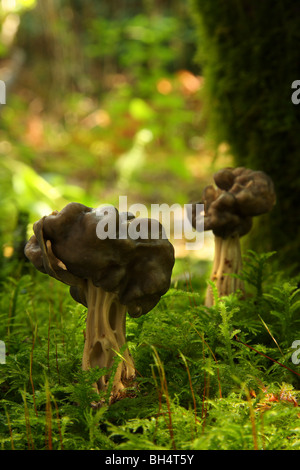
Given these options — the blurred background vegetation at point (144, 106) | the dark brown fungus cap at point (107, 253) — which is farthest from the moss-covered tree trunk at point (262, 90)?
the dark brown fungus cap at point (107, 253)

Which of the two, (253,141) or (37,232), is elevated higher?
(253,141)

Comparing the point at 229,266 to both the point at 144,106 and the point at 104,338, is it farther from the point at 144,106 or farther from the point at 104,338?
the point at 144,106

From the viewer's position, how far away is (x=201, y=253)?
5.12 metres

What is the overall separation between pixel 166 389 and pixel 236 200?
112cm

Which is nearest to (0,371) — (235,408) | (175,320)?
(175,320)

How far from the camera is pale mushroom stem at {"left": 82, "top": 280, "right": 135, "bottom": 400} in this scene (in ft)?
4.88

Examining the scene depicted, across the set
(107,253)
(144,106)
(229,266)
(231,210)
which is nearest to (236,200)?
(231,210)

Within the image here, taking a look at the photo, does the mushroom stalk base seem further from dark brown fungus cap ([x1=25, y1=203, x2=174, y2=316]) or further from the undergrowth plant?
dark brown fungus cap ([x1=25, y1=203, x2=174, y2=316])

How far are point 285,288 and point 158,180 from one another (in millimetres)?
6306

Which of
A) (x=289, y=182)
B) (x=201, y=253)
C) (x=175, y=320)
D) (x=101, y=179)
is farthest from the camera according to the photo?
(x=101, y=179)

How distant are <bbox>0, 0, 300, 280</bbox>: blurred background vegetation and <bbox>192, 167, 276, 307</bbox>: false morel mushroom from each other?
0.65m

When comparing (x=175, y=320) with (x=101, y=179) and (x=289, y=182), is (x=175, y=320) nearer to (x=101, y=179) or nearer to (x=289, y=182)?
(x=289, y=182)

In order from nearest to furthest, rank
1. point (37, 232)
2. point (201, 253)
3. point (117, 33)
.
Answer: point (37, 232) < point (201, 253) < point (117, 33)

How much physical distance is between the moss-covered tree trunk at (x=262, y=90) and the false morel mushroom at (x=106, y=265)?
153 centimetres
